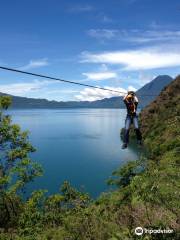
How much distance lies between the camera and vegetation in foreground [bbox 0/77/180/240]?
14727 millimetres

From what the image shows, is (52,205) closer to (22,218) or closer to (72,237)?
(22,218)

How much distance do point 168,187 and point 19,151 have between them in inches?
810

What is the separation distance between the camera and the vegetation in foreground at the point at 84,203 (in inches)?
580

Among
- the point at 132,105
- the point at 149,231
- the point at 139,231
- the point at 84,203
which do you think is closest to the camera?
the point at 149,231

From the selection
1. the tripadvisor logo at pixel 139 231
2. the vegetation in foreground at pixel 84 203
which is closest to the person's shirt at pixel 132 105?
the vegetation in foreground at pixel 84 203

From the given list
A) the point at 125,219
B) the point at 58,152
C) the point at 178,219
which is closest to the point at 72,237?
the point at 125,219

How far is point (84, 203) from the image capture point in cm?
4544

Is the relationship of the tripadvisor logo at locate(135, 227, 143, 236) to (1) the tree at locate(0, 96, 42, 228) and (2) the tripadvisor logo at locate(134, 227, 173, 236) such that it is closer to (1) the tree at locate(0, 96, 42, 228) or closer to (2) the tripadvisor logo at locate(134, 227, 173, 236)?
(2) the tripadvisor logo at locate(134, 227, 173, 236)

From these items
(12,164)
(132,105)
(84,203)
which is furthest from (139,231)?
(84,203)

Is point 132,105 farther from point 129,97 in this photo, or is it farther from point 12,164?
point 12,164

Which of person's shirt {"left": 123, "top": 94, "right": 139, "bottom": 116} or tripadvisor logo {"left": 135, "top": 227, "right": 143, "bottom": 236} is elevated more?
person's shirt {"left": 123, "top": 94, "right": 139, "bottom": 116}

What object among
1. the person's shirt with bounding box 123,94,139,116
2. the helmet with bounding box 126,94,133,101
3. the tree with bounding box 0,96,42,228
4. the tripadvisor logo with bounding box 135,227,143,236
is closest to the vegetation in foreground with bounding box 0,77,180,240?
the tree with bounding box 0,96,42,228

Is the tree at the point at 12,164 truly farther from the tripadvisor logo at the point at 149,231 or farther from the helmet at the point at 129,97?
the tripadvisor logo at the point at 149,231

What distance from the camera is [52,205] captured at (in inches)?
1645
